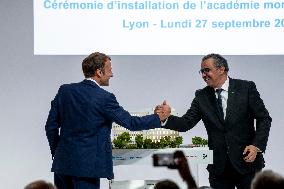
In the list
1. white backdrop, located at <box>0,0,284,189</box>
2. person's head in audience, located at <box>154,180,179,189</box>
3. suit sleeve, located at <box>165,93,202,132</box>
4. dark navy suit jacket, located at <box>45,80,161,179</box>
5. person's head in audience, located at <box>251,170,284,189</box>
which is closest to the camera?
person's head in audience, located at <box>251,170,284,189</box>

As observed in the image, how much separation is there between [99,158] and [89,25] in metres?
1.97

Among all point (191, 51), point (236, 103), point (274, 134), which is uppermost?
point (191, 51)

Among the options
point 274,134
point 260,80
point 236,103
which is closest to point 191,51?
point 260,80

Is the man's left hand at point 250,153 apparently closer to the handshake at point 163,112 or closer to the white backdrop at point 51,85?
the handshake at point 163,112

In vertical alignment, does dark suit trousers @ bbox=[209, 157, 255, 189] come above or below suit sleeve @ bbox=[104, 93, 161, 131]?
below

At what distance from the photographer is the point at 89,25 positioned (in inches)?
212

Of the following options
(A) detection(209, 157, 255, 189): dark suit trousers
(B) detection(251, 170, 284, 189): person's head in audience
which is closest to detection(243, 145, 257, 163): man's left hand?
(A) detection(209, 157, 255, 189): dark suit trousers

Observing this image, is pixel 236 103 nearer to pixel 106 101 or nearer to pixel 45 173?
pixel 106 101

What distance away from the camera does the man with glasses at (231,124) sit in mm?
3881

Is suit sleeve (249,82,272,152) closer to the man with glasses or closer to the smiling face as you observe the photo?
the man with glasses

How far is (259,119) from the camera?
390cm

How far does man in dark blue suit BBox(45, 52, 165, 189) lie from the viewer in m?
3.70

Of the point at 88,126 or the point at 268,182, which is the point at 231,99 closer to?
the point at 88,126

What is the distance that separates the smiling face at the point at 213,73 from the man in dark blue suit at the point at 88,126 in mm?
491
